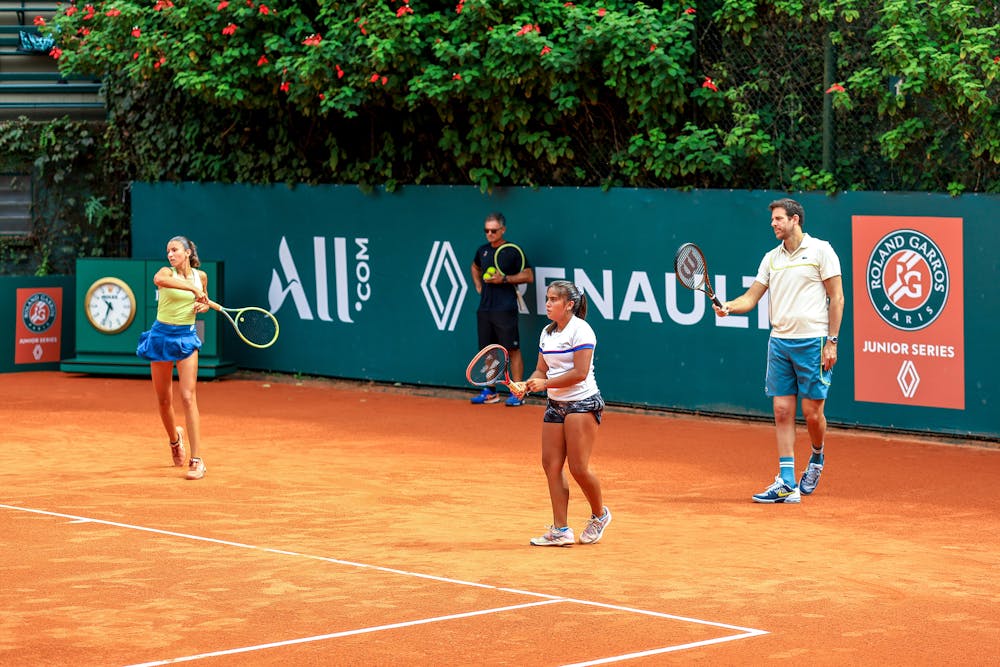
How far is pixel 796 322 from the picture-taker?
10688mm

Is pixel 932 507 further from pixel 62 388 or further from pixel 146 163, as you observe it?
pixel 146 163

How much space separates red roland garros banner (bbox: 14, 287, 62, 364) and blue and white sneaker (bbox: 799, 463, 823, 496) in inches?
464

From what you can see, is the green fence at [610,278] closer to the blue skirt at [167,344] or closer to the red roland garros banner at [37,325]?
the red roland garros banner at [37,325]

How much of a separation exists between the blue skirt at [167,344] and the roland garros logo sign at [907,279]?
6083mm

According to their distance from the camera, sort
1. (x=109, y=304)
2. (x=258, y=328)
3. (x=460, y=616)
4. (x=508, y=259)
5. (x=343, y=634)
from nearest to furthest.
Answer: (x=343, y=634)
(x=460, y=616)
(x=258, y=328)
(x=508, y=259)
(x=109, y=304)

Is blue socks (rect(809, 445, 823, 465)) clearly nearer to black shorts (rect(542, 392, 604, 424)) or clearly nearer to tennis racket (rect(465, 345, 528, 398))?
black shorts (rect(542, 392, 604, 424))

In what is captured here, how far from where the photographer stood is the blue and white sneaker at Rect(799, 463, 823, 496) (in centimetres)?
1108

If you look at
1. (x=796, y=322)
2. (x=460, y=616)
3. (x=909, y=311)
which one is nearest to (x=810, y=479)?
(x=796, y=322)

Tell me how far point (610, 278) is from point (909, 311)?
3307 millimetres

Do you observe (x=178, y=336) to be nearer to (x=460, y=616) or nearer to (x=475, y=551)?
(x=475, y=551)

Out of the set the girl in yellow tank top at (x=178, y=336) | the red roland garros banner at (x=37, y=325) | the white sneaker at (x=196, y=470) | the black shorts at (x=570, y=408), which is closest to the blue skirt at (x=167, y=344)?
the girl in yellow tank top at (x=178, y=336)

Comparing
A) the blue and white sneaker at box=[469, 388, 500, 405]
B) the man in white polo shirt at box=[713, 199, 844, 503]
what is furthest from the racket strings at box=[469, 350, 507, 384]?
the blue and white sneaker at box=[469, 388, 500, 405]

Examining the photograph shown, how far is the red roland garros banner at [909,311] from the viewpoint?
13.5 m

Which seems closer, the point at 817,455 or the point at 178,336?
the point at 817,455
